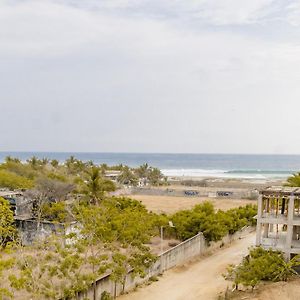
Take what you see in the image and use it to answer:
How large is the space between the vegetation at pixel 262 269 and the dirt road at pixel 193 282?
4.97 feet

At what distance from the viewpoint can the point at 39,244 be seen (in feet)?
61.6

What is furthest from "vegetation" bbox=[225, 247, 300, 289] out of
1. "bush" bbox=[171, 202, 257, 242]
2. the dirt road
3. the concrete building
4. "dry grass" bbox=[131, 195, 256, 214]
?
"dry grass" bbox=[131, 195, 256, 214]

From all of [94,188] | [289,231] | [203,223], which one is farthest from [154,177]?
[289,231]

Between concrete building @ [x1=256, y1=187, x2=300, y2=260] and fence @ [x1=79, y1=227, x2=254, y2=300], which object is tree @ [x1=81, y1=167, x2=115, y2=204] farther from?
concrete building @ [x1=256, y1=187, x2=300, y2=260]

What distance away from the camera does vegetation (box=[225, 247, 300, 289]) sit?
21688 millimetres

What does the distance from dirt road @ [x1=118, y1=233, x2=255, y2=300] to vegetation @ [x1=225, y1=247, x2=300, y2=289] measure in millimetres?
1515

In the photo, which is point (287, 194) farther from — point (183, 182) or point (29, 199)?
point (183, 182)

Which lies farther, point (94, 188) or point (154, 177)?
point (154, 177)

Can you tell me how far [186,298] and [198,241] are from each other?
8790mm

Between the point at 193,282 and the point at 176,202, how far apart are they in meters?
33.8

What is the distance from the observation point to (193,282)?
25578 millimetres

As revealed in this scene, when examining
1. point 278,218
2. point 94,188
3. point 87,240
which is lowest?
point 87,240

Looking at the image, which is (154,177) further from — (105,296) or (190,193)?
(105,296)

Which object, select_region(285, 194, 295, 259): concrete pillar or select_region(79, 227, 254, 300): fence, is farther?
select_region(285, 194, 295, 259): concrete pillar
